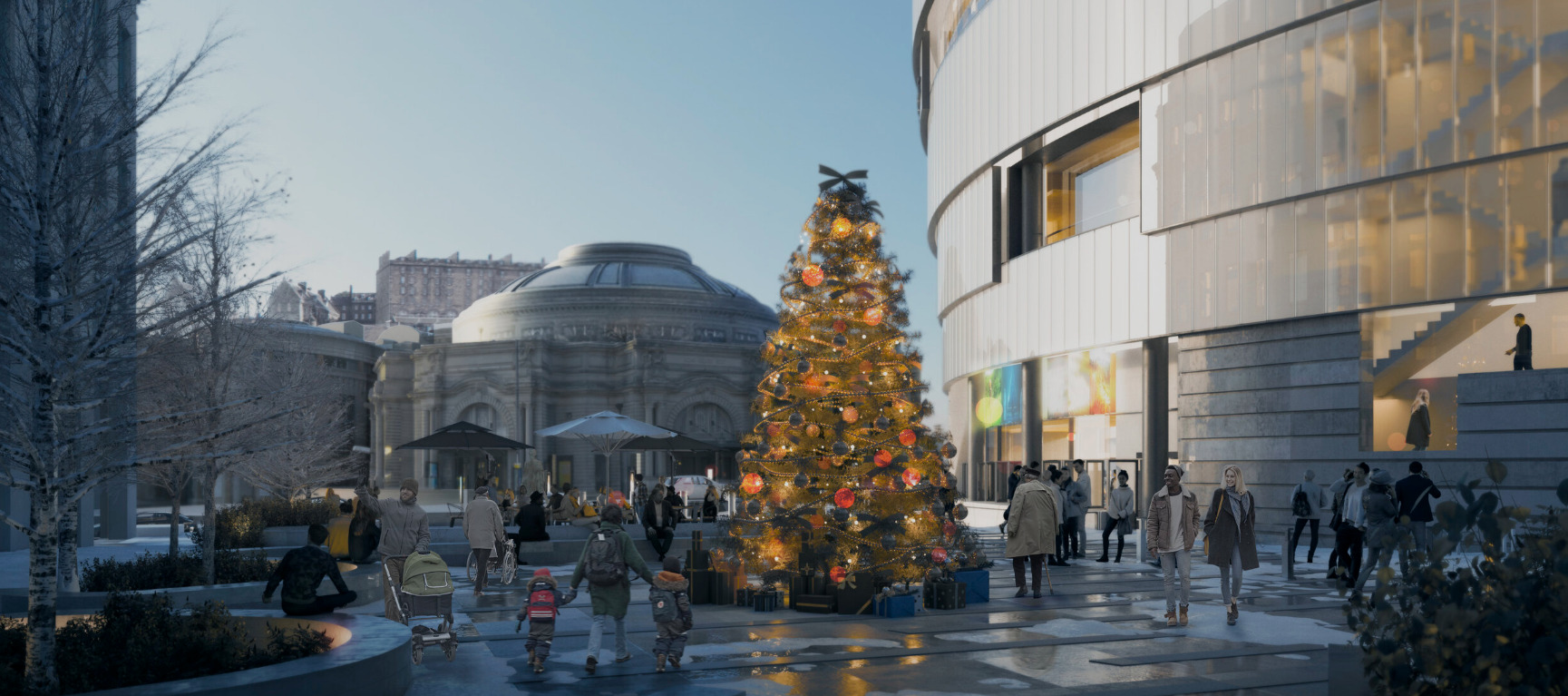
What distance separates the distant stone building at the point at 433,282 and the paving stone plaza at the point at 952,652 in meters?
180

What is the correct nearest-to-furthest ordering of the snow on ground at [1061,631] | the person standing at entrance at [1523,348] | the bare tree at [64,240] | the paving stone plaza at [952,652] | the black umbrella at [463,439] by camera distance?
the bare tree at [64,240] → the paving stone plaza at [952,652] → the snow on ground at [1061,631] → the person standing at entrance at [1523,348] → the black umbrella at [463,439]

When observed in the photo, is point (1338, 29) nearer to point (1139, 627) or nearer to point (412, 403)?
point (1139, 627)

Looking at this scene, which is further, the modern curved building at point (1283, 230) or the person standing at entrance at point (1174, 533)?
the modern curved building at point (1283, 230)

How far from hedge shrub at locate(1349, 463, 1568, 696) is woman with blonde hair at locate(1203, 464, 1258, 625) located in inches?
288

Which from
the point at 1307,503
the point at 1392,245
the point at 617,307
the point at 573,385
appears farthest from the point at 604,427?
the point at 617,307

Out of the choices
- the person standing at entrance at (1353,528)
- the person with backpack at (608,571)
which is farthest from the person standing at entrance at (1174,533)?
the person with backpack at (608,571)

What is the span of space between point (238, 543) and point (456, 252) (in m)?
177

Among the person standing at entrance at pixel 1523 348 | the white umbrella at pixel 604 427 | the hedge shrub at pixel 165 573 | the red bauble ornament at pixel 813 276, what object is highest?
the red bauble ornament at pixel 813 276

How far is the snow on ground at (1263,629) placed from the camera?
37.7 ft

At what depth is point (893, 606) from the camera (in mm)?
13508

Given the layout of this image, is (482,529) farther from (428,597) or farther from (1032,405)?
(1032,405)

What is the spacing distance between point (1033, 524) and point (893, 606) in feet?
8.03

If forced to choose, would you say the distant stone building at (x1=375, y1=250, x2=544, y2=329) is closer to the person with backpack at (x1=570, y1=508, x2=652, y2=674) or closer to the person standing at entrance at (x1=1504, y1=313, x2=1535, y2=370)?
the person standing at entrance at (x1=1504, y1=313, x2=1535, y2=370)

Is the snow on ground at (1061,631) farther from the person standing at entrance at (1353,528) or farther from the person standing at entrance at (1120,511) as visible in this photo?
the person standing at entrance at (1120,511)
